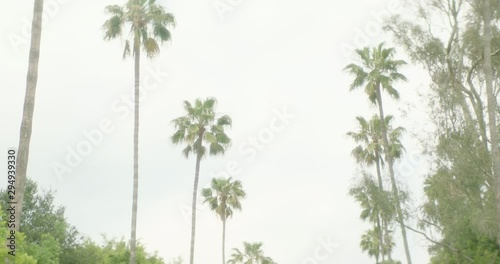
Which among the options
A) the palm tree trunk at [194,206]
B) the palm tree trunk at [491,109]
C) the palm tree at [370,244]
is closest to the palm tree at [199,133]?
the palm tree trunk at [194,206]

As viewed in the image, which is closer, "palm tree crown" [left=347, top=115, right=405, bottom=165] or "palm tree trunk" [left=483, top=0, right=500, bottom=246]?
"palm tree trunk" [left=483, top=0, right=500, bottom=246]

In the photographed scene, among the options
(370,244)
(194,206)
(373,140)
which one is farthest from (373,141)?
(370,244)

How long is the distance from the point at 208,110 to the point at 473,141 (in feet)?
54.8

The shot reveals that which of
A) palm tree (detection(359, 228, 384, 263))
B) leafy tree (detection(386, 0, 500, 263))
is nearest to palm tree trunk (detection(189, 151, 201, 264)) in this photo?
leafy tree (detection(386, 0, 500, 263))

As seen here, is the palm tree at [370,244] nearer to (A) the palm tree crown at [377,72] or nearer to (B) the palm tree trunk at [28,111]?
(A) the palm tree crown at [377,72]

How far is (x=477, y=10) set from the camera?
1129 inches

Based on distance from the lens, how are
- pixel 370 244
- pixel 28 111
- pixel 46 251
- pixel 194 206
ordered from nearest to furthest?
pixel 28 111, pixel 46 251, pixel 194 206, pixel 370 244

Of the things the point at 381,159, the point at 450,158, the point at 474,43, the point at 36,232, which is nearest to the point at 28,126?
the point at 450,158

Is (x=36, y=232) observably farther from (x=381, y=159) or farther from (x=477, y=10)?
(x=477, y=10)

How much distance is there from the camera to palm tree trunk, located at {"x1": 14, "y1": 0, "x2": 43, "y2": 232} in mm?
12922

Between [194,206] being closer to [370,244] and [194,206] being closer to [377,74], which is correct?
[377,74]

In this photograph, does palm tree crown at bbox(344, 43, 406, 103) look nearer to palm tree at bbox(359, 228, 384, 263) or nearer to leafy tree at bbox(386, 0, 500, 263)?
leafy tree at bbox(386, 0, 500, 263)

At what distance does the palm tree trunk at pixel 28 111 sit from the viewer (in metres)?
12.9

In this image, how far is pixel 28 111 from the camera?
13906 mm
